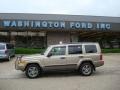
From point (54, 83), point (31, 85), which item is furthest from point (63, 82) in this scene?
point (31, 85)

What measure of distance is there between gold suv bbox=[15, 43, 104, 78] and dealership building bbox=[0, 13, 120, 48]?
20.8m

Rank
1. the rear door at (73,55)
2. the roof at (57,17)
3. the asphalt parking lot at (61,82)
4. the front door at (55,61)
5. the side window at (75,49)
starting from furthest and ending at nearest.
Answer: the roof at (57,17), the side window at (75,49), the rear door at (73,55), the front door at (55,61), the asphalt parking lot at (61,82)

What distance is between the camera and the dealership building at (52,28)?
1469 inches

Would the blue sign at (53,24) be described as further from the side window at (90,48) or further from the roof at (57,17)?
the side window at (90,48)

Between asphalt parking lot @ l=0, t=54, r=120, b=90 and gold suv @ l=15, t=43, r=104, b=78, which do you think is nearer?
asphalt parking lot @ l=0, t=54, r=120, b=90

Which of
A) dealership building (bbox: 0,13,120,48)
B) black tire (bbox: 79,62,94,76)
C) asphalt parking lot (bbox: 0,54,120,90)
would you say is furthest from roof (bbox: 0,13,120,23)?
black tire (bbox: 79,62,94,76)

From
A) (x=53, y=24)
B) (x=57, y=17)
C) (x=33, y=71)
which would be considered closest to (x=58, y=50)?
(x=33, y=71)

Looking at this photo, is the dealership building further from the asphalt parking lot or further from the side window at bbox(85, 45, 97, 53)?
the side window at bbox(85, 45, 97, 53)

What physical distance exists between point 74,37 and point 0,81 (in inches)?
1051

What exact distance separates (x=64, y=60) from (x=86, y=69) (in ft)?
4.38

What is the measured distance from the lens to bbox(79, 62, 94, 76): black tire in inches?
655

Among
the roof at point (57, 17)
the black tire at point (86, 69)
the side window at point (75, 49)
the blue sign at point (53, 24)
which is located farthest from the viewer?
the roof at point (57, 17)

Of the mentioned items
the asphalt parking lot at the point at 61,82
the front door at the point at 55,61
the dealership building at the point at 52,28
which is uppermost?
the dealership building at the point at 52,28

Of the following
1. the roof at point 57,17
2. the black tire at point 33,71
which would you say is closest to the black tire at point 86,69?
the black tire at point 33,71
